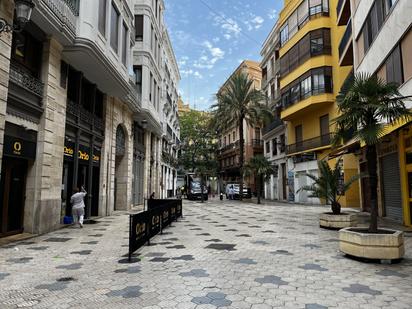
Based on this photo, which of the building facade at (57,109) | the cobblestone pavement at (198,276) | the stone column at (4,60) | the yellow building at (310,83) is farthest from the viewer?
the yellow building at (310,83)

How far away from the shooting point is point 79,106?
14.6 meters

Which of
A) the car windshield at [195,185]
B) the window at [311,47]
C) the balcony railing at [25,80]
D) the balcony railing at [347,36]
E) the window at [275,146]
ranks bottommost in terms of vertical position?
the car windshield at [195,185]

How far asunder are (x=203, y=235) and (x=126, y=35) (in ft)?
44.2

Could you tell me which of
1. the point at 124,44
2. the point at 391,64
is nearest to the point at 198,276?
the point at 391,64

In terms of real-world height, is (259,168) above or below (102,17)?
below

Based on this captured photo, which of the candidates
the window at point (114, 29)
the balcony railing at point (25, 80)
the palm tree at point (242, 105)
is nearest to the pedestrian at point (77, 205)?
the balcony railing at point (25, 80)

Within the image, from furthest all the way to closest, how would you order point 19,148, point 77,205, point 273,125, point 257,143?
point 257,143, point 273,125, point 77,205, point 19,148

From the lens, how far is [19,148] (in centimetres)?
1016

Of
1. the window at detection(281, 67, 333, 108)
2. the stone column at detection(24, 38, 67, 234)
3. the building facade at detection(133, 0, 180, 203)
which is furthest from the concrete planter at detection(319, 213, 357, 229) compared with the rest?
the window at detection(281, 67, 333, 108)

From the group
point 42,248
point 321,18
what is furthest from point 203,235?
point 321,18

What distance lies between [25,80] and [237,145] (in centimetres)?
4702

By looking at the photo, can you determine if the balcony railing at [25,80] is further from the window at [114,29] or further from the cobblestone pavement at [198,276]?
the window at [114,29]

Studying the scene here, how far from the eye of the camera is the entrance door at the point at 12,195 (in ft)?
32.6

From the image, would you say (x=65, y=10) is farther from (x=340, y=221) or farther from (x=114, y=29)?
(x=340, y=221)
